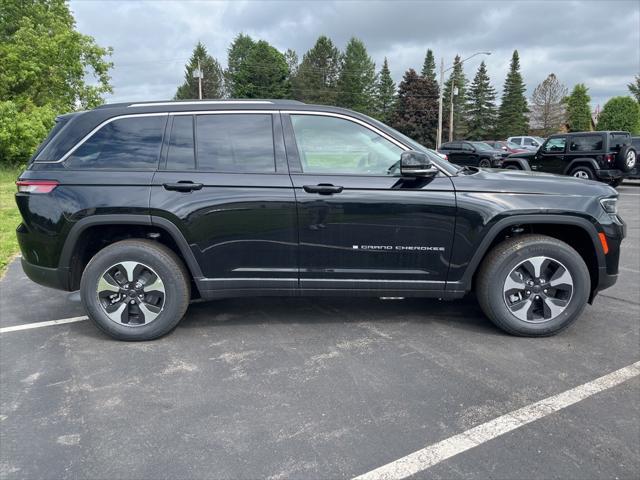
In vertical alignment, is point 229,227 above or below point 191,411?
above

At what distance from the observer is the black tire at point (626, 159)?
1377cm

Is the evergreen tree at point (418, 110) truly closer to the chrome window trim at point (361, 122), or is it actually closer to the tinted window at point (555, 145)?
the tinted window at point (555, 145)

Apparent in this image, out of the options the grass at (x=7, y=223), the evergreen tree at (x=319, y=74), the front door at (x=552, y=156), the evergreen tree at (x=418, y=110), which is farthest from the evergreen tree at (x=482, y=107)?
the grass at (x=7, y=223)

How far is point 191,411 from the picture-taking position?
2863 mm

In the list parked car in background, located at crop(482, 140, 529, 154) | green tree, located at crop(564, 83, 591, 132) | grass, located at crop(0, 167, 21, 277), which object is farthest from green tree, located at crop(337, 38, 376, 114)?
grass, located at crop(0, 167, 21, 277)

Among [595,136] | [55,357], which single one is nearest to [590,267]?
[55,357]

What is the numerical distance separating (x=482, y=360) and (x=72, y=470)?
266 cm

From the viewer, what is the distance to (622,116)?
28.6 meters

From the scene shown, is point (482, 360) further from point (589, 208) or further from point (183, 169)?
point (183, 169)

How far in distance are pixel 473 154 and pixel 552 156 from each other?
33.0 ft

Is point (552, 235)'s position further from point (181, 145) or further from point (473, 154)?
point (473, 154)

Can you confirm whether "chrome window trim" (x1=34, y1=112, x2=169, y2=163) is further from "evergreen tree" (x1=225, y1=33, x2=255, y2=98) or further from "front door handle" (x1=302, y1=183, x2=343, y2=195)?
"evergreen tree" (x1=225, y1=33, x2=255, y2=98)

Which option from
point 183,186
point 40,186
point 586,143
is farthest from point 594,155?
point 40,186

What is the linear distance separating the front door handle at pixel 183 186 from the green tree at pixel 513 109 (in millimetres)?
64829
